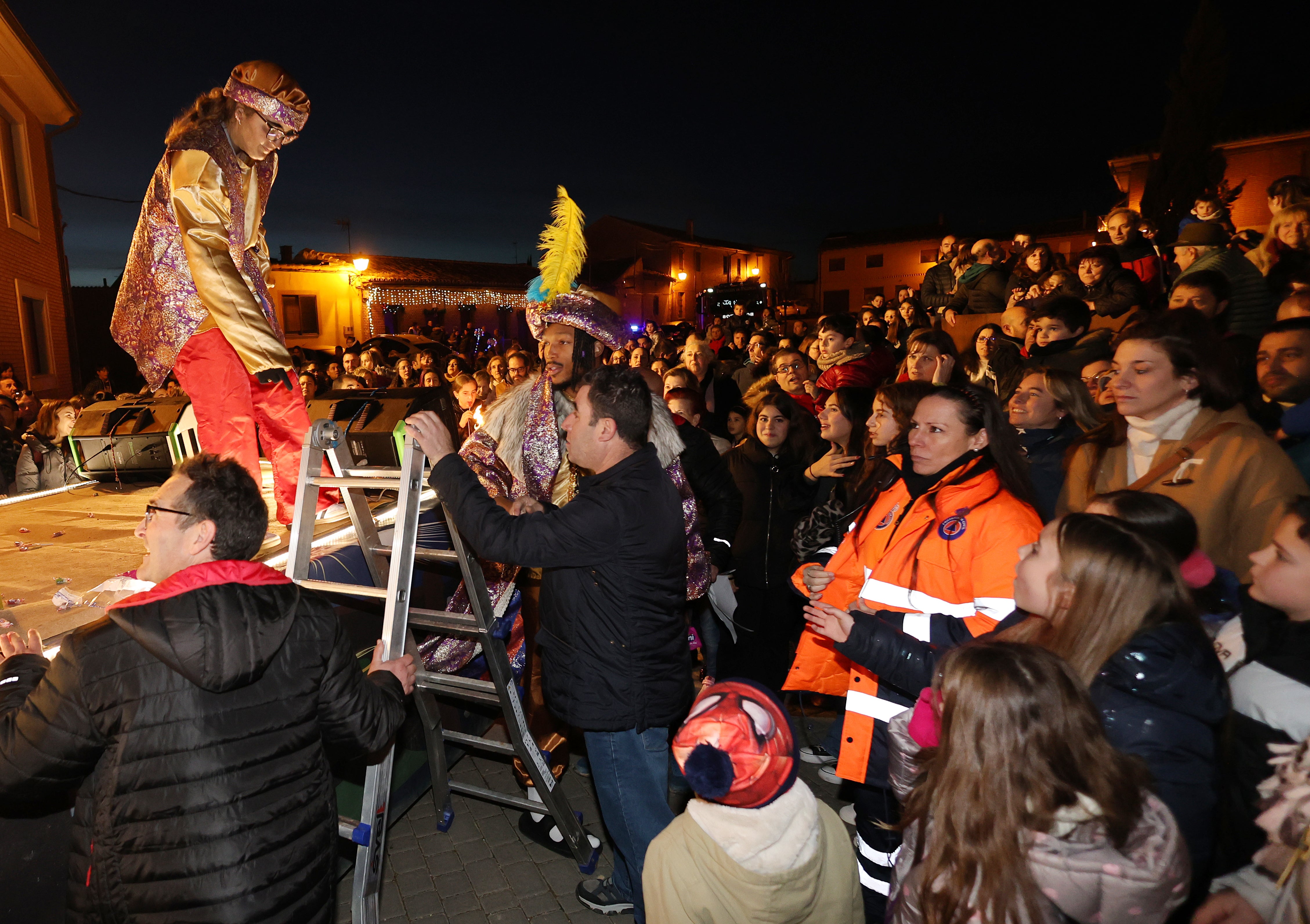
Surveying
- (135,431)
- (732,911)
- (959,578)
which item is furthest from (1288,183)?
(135,431)

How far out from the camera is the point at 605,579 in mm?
2594

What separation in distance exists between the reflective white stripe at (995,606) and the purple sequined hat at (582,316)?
2.03m

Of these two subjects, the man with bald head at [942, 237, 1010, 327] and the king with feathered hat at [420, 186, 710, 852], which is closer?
the king with feathered hat at [420, 186, 710, 852]

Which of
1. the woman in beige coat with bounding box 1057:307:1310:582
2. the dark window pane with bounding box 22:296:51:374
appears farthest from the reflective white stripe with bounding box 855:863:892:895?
the dark window pane with bounding box 22:296:51:374

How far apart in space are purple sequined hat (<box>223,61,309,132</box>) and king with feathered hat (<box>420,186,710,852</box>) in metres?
1.29

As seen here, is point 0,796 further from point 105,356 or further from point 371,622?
point 105,356

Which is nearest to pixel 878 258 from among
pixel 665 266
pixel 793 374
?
pixel 665 266

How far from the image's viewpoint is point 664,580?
266 centimetres

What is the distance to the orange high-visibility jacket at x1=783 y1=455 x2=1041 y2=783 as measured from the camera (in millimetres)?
2322

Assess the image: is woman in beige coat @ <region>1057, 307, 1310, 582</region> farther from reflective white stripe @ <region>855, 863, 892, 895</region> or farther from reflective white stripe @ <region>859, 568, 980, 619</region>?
reflective white stripe @ <region>855, 863, 892, 895</region>

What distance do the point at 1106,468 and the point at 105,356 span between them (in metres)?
31.7

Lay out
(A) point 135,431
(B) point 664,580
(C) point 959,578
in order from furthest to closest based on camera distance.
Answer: (A) point 135,431
(B) point 664,580
(C) point 959,578

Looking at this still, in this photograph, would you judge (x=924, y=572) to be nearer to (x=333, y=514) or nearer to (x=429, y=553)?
(x=429, y=553)

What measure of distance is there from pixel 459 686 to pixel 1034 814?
7.99ft
